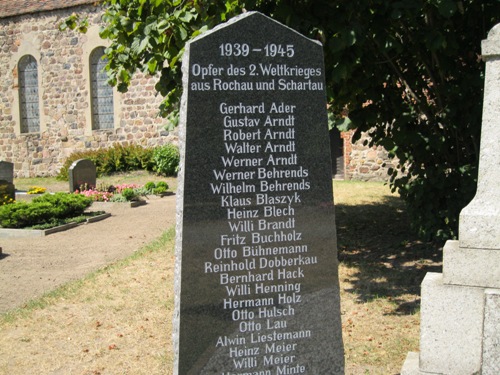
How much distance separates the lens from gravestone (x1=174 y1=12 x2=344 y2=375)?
3049 millimetres

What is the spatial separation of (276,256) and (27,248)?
24.2ft

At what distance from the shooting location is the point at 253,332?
3.21 metres

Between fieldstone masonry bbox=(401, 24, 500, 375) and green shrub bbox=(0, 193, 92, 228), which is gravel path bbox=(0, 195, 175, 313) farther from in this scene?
fieldstone masonry bbox=(401, 24, 500, 375)

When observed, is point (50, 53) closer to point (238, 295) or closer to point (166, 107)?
point (166, 107)

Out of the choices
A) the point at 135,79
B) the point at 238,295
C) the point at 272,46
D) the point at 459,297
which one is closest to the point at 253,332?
the point at 238,295

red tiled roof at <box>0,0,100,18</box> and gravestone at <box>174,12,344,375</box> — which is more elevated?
red tiled roof at <box>0,0,100,18</box>

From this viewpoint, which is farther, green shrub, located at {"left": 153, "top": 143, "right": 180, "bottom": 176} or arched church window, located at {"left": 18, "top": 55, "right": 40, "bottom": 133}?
arched church window, located at {"left": 18, "top": 55, "right": 40, "bottom": 133}

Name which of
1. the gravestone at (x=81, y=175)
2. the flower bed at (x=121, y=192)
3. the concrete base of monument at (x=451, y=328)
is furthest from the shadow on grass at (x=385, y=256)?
the gravestone at (x=81, y=175)

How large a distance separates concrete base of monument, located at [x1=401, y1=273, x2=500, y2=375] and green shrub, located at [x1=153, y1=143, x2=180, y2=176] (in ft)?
49.9

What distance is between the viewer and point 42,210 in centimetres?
1106

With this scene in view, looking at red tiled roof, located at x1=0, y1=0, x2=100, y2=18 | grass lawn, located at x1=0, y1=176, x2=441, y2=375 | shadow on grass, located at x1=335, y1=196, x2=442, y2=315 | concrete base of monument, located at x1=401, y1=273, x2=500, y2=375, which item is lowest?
grass lawn, located at x1=0, y1=176, x2=441, y2=375

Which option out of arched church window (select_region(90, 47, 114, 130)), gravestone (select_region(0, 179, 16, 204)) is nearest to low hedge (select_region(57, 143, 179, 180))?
arched church window (select_region(90, 47, 114, 130))

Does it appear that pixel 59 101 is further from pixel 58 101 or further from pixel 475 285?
pixel 475 285

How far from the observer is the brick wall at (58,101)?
2123cm
